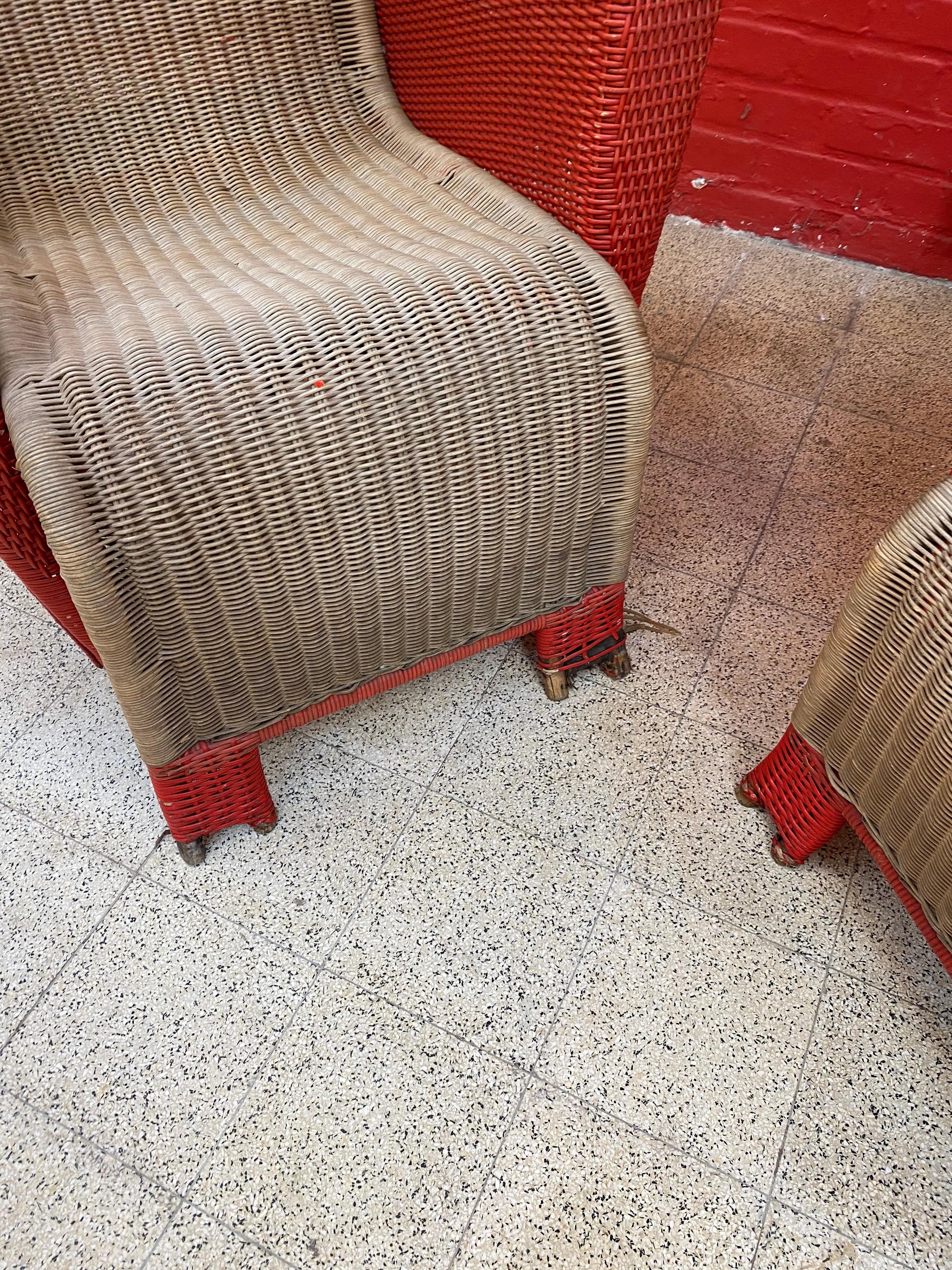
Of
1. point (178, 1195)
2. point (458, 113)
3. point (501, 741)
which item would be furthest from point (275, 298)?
point (178, 1195)

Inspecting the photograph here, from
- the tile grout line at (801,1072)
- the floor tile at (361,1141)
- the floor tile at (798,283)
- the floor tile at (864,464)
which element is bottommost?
the tile grout line at (801,1072)

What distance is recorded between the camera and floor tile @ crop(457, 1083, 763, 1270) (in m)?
0.84

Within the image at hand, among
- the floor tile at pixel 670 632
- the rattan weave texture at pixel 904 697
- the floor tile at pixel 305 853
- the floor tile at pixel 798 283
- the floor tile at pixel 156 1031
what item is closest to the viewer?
the rattan weave texture at pixel 904 697

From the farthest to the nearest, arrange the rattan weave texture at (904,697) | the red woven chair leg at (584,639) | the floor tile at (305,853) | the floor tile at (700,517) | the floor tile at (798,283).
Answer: the floor tile at (798,283), the floor tile at (700,517), the red woven chair leg at (584,639), the floor tile at (305,853), the rattan weave texture at (904,697)

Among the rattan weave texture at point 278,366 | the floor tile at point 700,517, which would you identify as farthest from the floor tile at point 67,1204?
the floor tile at point 700,517

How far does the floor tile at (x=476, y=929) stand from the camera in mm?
986

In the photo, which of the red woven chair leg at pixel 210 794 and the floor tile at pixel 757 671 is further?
the floor tile at pixel 757 671

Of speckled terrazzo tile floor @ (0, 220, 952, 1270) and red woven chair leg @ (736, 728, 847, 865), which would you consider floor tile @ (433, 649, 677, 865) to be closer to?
speckled terrazzo tile floor @ (0, 220, 952, 1270)

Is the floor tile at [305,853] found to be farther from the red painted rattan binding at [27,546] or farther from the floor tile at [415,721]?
the red painted rattan binding at [27,546]

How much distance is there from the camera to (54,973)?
1.01 m

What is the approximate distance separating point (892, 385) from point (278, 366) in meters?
1.25

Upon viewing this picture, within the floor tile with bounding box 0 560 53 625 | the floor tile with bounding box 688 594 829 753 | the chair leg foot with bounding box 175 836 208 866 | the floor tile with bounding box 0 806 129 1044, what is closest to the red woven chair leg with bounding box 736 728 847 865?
the floor tile with bounding box 688 594 829 753

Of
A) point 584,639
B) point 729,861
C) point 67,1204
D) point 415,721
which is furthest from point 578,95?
point 67,1204

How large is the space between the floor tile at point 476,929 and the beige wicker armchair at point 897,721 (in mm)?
293
